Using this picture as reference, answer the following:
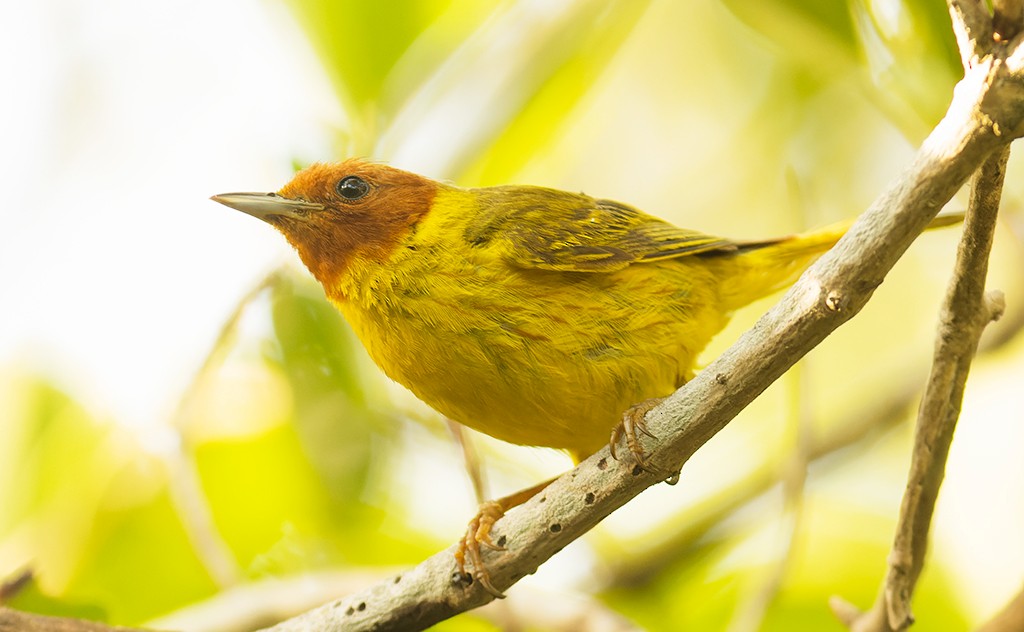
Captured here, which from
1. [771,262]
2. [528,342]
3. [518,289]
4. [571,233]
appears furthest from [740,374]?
[771,262]

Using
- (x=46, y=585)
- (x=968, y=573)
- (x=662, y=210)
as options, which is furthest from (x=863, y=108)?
(x=46, y=585)

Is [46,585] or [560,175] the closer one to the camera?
[46,585]

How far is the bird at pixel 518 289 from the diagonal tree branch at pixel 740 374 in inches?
5.5

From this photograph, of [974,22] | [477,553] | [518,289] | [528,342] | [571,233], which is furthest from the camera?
[571,233]

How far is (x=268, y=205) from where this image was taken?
379 cm

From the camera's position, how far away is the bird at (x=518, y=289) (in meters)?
3.26

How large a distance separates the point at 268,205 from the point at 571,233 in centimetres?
115

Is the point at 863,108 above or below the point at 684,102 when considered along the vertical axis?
below

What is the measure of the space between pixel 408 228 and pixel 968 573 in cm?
278

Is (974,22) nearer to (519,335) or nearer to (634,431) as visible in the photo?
(634,431)

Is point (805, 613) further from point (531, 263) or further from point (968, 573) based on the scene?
point (531, 263)

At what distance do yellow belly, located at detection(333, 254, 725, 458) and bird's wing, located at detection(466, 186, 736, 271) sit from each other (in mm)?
55

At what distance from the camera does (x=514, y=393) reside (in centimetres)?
326

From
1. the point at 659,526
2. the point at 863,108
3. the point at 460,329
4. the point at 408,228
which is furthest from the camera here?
the point at 863,108
